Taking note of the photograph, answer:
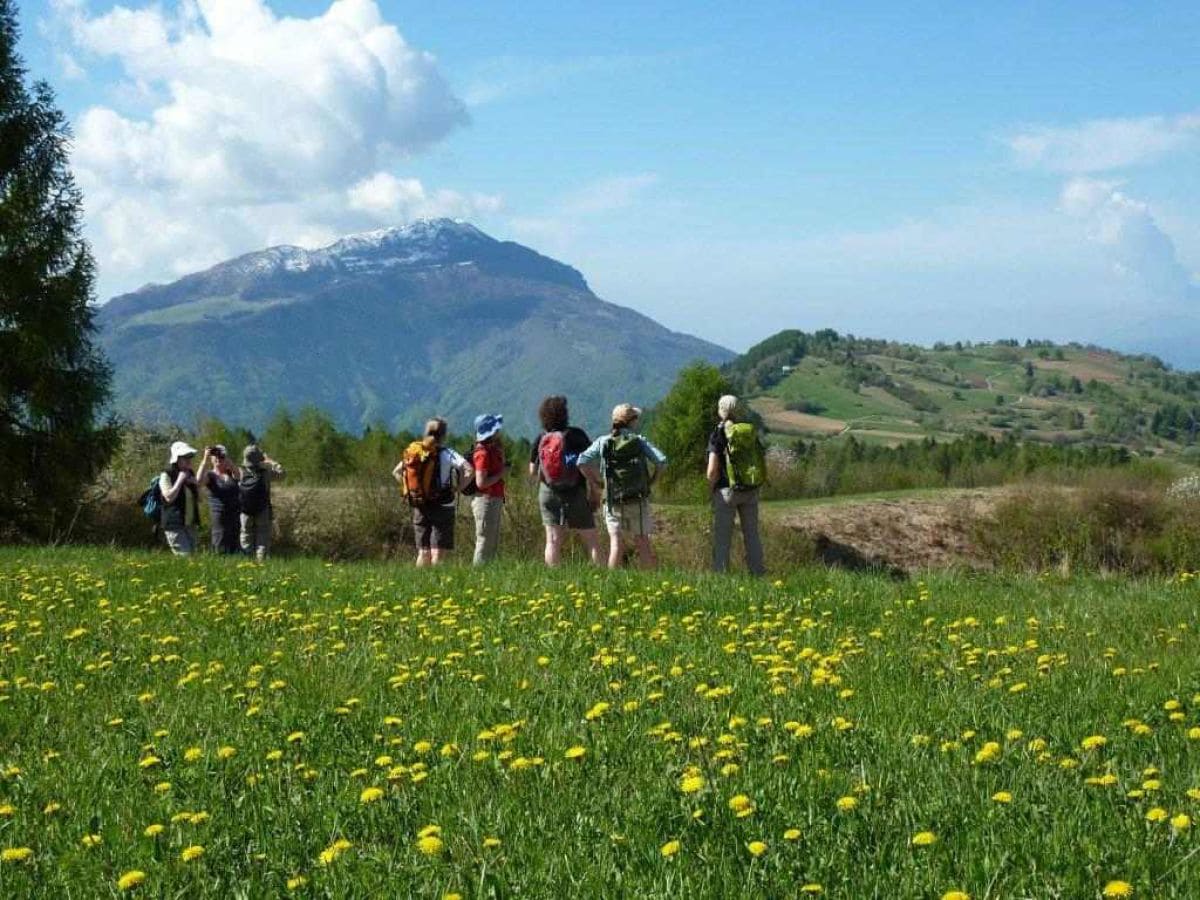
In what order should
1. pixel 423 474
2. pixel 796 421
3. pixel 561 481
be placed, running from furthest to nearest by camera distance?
pixel 796 421 → pixel 423 474 → pixel 561 481

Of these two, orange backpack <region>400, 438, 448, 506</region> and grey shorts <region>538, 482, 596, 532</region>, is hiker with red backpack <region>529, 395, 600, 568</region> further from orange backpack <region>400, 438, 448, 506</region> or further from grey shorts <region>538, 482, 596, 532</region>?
orange backpack <region>400, 438, 448, 506</region>

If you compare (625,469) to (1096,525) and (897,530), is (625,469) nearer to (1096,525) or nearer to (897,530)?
(1096,525)

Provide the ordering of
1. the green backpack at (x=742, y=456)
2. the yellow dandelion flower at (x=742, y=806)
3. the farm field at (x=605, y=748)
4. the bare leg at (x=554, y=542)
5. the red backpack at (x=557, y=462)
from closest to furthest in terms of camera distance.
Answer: the farm field at (x=605, y=748) < the yellow dandelion flower at (x=742, y=806) < the green backpack at (x=742, y=456) < the red backpack at (x=557, y=462) < the bare leg at (x=554, y=542)

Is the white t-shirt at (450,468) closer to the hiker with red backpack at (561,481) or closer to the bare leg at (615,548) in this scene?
the hiker with red backpack at (561,481)

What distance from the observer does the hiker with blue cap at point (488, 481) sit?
1419cm

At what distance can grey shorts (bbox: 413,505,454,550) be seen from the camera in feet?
46.9

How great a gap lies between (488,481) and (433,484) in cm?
64

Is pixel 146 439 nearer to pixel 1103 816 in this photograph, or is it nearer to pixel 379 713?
pixel 379 713

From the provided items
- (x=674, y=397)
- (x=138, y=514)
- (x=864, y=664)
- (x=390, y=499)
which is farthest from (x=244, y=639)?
(x=674, y=397)

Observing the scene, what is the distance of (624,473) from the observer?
13383mm

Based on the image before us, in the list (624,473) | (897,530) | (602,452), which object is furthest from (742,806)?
(897,530)

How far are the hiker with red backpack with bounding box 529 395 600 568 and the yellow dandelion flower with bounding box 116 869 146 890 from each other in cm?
986

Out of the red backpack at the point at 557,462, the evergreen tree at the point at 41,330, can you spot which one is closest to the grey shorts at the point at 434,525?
the red backpack at the point at 557,462

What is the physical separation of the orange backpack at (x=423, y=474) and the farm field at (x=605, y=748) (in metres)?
4.96
